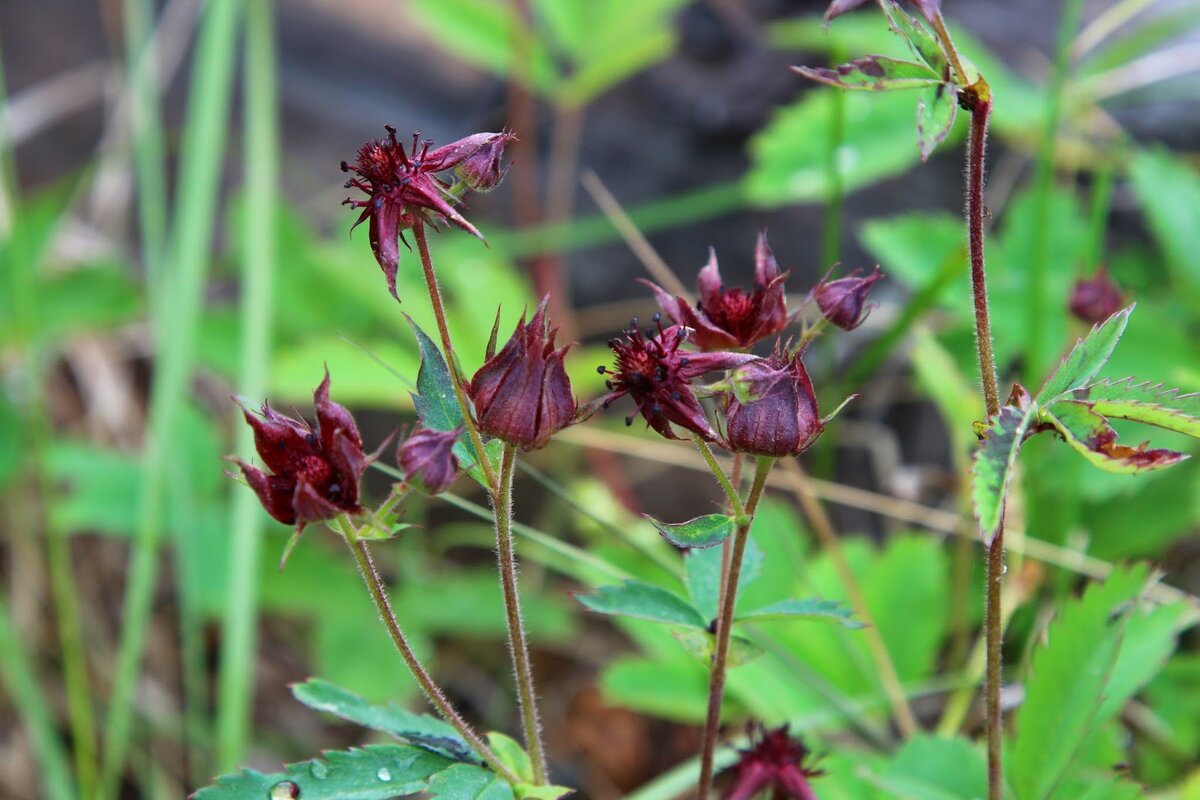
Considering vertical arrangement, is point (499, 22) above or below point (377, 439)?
above

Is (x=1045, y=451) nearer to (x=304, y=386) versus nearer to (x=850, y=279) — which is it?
(x=850, y=279)

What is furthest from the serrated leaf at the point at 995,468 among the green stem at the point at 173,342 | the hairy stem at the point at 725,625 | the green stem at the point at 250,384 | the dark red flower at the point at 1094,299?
the green stem at the point at 173,342

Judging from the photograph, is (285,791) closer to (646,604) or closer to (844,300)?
(646,604)

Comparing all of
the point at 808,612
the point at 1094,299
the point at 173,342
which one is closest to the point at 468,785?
the point at 808,612

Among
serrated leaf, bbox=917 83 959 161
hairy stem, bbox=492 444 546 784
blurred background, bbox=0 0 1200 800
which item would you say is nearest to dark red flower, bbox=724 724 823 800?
hairy stem, bbox=492 444 546 784

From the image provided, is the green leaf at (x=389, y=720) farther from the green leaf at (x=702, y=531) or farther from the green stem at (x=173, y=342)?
the green stem at (x=173, y=342)

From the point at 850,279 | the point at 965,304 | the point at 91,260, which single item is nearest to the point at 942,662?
the point at 965,304
